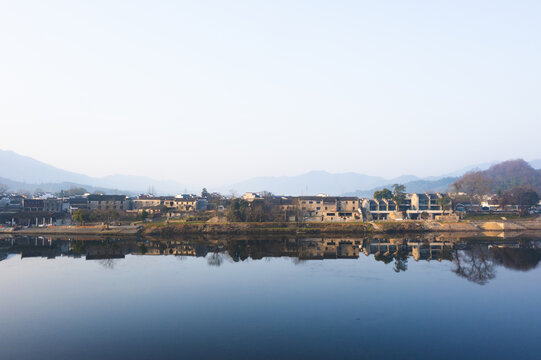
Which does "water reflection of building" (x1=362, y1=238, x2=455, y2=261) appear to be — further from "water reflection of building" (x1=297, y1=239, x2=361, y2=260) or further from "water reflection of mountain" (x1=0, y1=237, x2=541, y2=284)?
"water reflection of building" (x1=297, y1=239, x2=361, y2=260)

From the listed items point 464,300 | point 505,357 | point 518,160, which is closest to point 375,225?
point 464,300

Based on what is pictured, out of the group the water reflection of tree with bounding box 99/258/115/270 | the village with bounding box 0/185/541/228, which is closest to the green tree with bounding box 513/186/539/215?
the village with bounding box 0/185/541/228

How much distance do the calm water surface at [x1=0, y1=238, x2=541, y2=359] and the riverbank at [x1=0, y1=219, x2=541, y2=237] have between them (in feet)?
30.6

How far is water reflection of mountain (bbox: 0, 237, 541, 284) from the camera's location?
23341 mm

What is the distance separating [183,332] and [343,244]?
20.8 m

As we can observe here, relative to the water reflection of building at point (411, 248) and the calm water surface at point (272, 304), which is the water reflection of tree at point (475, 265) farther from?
the water reflection of building at point (411, 248)

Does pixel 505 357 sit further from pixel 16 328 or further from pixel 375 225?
pixel 375 225

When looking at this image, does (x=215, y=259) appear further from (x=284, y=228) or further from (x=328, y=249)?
(x=284, y=228)

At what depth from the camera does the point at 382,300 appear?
15562 millimetres

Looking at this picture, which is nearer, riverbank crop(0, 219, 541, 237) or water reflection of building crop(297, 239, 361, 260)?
water reflection of building crop(297, 239, 361, 260)

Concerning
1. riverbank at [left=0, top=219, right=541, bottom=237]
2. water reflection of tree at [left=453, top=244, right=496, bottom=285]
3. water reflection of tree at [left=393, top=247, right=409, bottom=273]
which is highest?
riverbank at [left=0, top=219, right=541, bottom=237]

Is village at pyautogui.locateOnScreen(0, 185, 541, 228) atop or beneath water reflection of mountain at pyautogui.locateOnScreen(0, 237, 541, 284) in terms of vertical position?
atop

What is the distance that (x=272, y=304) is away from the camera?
1498 centimetres

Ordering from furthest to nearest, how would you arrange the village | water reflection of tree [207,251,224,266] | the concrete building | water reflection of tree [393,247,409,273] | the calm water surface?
the concrete building, the village, water reflection of tree [207,251,224,266], water reflection of tree [393,247,409,273], the calm water surface
